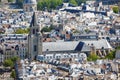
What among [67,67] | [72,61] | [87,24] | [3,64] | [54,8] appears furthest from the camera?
[54,8]

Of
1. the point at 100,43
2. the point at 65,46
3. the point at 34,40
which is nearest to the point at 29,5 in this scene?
the point at 100,43

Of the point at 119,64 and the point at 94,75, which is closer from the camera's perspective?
the point at 94,75

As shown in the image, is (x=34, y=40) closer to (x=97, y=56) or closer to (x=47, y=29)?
(x=97, y=56)

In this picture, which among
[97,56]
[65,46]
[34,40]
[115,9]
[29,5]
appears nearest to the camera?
[34,40]

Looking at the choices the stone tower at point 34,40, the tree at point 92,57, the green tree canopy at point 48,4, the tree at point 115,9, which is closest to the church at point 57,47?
the stone tower at point 34,40

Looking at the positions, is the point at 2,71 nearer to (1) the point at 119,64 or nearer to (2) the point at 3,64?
(2) the point at 3,64

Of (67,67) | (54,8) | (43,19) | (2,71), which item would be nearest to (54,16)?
(43,19)

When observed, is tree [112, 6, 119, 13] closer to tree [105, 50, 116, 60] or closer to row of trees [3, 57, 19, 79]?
tree [105, 50, 116, 60]

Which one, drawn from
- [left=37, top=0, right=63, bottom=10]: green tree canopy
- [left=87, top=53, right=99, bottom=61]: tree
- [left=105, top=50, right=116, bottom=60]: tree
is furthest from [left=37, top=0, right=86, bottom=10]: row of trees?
[left=87, top=53, right=99, bottom=61]: tree

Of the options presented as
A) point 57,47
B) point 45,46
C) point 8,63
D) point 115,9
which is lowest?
point 115,9
